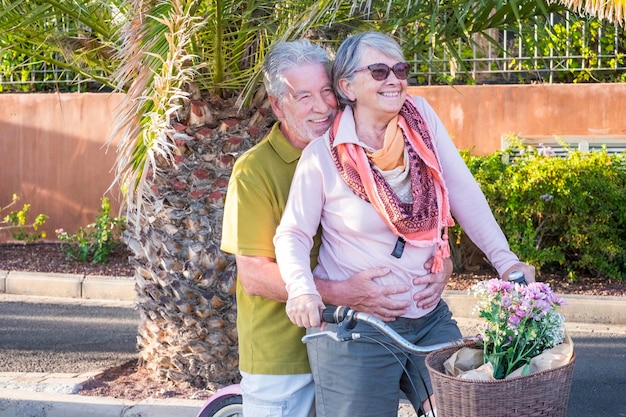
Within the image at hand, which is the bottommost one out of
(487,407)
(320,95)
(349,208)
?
(487,407)

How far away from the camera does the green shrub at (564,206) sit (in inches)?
356

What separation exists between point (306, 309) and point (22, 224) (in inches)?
366

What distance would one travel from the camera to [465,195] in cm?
336

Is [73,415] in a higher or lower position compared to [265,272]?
lower

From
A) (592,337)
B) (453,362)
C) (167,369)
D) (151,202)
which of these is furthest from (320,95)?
(592,337)

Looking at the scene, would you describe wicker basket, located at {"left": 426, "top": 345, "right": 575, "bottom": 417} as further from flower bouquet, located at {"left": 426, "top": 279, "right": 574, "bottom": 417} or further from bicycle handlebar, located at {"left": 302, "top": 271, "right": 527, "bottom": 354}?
bicycle handlebar, located at {"left": 302, "top": 271, "right": 527, "bottom": 354}

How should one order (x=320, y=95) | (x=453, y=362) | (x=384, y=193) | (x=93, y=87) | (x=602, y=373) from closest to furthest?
(x=453, y=362) → (x=384, y=193) → (x=320, y=95) → (x=602, y=373) → (x=93, y=87)

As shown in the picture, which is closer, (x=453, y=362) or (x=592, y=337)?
(x=453, y=362)

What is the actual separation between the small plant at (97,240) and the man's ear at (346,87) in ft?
24.9

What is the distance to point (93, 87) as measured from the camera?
42.3ft

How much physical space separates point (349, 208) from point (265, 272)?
367 millimetres

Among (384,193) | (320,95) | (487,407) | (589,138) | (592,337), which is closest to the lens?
(487,407)

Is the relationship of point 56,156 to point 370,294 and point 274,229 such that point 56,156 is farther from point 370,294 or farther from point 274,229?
point 370,294

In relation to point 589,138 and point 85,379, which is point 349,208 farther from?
point 589,138
